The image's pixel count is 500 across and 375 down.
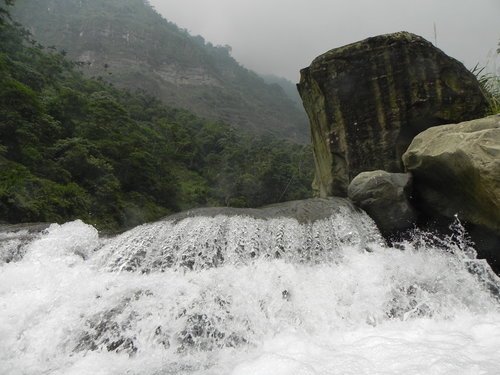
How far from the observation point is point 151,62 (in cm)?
9806

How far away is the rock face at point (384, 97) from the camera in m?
8.51

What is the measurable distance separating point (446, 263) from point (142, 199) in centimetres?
1573

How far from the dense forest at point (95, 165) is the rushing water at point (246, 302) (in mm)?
5680

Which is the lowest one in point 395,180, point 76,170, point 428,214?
point 428,214

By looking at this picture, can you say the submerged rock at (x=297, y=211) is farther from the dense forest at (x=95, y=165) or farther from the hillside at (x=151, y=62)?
the hillside at (x=151, y=62)

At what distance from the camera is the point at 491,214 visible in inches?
231

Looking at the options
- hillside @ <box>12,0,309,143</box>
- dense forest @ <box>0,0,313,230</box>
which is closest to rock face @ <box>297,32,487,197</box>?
dense forest @ <box>0,0,313,230</box>

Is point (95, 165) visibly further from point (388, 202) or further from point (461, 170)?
point (461, 170)

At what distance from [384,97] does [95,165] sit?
39.4 ft

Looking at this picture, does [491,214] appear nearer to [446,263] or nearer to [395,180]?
[446,263]

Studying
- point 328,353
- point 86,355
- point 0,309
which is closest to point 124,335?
point 86,355

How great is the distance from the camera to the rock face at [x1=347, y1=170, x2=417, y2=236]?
7000mm

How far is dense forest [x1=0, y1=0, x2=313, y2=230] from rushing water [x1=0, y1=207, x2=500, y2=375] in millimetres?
5680

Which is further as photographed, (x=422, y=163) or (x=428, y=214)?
(x=428, y=214)
